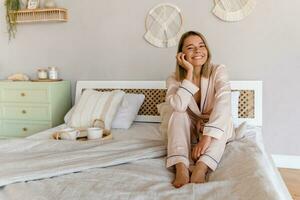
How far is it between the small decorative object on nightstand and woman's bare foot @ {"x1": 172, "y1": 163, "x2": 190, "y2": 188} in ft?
6.08

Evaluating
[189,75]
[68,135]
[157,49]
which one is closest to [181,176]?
[189,75]

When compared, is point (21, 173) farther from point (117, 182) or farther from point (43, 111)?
point (43, 111)

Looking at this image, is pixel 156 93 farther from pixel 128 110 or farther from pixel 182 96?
pixel 182 96

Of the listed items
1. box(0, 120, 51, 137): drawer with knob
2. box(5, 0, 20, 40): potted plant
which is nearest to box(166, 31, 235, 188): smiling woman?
box(0, 120, 51, 137): drawer with knob

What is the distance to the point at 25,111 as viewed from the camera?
2920 mm

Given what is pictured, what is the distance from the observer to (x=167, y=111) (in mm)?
2008

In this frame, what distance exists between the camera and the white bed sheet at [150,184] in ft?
3.70

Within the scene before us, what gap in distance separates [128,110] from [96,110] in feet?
0.98

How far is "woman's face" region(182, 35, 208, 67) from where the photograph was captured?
6.25 feet

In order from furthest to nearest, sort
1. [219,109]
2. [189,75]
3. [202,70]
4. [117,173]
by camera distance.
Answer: [202,70]
[189,75]
[219,109]
[117,173]

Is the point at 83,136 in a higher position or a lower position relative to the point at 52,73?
lower

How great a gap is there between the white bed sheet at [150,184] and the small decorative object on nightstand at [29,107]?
1.65 m

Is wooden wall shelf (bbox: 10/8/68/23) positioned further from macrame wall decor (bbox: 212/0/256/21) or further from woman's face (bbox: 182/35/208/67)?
woman's face (bbox: 182/35/208/67)

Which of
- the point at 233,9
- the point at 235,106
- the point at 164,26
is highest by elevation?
the point at 233,9
